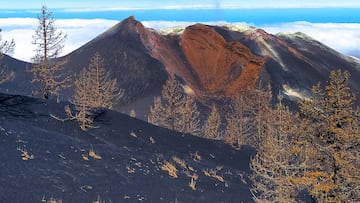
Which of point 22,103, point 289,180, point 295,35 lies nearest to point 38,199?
point 289,180

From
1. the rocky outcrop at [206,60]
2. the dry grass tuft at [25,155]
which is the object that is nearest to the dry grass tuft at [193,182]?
the dry grass tuft at [25,155]

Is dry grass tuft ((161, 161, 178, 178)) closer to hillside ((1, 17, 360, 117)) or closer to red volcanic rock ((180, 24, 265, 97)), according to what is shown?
hillside ((1, 17, 360, 117))

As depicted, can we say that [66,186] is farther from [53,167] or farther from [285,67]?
[285,67]

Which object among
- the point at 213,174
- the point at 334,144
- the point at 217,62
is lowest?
the point at 217,62

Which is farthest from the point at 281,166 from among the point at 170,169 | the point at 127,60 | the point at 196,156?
the point at 127,60

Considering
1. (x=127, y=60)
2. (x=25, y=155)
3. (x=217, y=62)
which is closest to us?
(x=25, y=155)

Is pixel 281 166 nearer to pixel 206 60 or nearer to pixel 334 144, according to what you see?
pixel 334 144

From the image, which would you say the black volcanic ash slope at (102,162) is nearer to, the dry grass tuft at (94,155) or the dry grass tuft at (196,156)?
the dry grass tuft at (196,156)
